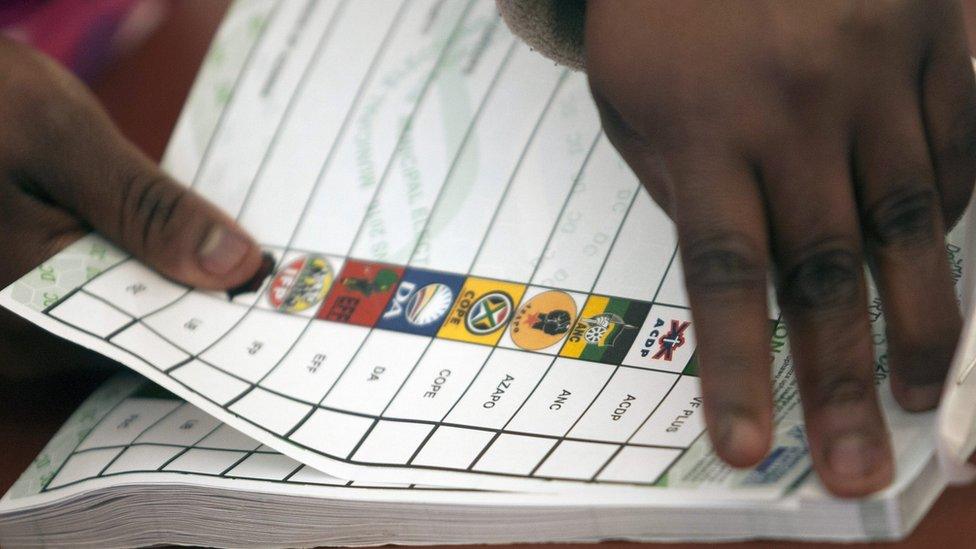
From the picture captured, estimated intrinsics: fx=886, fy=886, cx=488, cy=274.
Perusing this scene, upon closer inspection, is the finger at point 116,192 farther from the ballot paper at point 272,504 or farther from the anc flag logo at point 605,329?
the anc flag logo at point 605,329

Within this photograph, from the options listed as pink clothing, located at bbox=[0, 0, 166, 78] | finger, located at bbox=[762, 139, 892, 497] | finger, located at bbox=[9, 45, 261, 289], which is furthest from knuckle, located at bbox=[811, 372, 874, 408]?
pink clothing, located at bbox=[0, 0, 166, 78]

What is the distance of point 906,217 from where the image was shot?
0.31m

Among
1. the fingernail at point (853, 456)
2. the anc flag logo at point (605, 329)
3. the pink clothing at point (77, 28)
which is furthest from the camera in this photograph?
the pink clothing at point (77, 28)

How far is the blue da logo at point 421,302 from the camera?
1.40 feet

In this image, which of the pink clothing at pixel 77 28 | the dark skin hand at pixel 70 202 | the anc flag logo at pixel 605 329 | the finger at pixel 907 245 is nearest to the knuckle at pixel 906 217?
the finger at pixel 907 245

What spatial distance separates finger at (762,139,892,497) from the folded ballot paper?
0.06 ft

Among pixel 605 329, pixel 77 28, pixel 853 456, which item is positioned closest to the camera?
pixel 853 456

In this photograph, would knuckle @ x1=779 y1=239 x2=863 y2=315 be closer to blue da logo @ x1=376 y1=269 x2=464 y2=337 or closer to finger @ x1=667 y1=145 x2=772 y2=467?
finger @ x1=667 y1=145 x2=772 y2=467

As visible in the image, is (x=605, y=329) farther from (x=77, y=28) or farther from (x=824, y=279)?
(x=77, y=28)

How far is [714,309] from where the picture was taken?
0.31m

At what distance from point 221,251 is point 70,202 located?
80 mm

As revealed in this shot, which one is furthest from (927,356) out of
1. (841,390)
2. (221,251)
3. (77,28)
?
(77,28)

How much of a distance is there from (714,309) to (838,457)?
6cm

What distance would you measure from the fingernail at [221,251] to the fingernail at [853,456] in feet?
1.03
